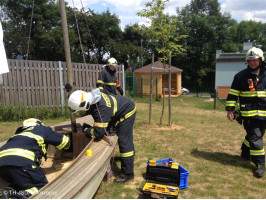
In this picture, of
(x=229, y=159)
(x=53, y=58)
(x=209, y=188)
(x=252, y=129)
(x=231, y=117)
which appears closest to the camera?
(x=209, y=188)

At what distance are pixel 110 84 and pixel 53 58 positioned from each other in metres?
26.6

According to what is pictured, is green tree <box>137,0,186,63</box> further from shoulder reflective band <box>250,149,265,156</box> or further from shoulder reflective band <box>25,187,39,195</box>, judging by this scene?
shoulder reflective band <box>25,187,39,195</box>

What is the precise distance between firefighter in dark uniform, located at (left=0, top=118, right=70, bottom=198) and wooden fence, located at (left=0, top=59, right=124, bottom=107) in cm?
508

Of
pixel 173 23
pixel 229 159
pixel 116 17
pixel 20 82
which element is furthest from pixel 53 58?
pixel 229 159

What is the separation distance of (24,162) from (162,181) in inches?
74.0

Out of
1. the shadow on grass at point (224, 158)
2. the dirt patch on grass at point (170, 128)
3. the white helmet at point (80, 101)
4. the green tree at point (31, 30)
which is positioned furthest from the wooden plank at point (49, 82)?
the green tree at point (31, 30)

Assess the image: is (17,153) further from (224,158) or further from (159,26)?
(159,26)

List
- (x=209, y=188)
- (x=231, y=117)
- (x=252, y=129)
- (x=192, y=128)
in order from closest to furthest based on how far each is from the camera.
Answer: (x=209, y=188)
(x=252, y=129)
(x=231, y=117)
(x=192, y=128)

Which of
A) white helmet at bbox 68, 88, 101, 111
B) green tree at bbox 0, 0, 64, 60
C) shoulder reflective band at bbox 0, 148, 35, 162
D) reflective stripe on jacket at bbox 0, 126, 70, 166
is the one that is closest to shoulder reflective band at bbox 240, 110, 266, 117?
white helmet at bbox 68, 88, 101, 111

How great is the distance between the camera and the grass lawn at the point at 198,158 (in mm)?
3299

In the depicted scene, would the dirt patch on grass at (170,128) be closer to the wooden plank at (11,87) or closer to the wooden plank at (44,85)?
the wooden plank at (44,85)

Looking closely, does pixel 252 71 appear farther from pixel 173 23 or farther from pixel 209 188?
pixel 173 23

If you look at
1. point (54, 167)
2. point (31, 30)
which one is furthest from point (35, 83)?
point (31, 30)

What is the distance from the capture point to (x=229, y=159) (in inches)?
177
